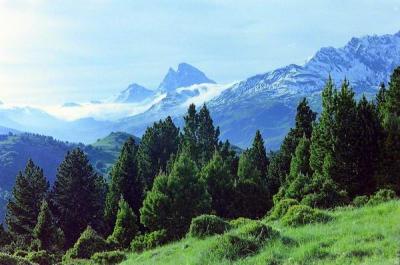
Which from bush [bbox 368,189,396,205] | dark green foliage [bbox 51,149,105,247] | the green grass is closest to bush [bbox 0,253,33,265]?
the green grass

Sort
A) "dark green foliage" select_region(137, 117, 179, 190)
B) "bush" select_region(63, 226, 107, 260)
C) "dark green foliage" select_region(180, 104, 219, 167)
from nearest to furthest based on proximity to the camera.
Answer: "bush" select_region(63, 226, 107, 260)
"dark green foliage" select_region(137, 117, 179, 190)
"dark green foliage" select_region(180, 104, 219, 167)

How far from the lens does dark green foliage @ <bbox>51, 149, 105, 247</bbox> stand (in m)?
→ 89.4

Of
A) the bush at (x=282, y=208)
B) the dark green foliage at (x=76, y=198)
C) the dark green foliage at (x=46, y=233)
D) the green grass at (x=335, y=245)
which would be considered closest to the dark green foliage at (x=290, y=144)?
the dark green foliage at (x=76, y=198)

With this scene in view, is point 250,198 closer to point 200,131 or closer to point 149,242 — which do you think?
point 149,242

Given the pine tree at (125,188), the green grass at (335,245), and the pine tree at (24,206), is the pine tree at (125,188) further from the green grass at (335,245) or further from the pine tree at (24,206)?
the green grass at (335,245)

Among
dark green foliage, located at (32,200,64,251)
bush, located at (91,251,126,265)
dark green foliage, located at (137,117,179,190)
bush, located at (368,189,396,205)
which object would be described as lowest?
dark green foliage, located at (32,200,64,251)

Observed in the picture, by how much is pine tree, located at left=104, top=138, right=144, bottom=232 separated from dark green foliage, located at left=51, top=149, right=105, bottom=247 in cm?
734

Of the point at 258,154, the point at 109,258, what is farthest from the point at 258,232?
the point at 258,154

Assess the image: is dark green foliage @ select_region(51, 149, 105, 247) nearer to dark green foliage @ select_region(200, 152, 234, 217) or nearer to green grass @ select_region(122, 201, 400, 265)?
dark green foliage @ select_region(200, 152, 234, 217)

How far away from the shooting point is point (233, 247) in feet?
61.1

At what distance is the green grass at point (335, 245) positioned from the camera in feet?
50.5

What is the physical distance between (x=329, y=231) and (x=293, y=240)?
154cm

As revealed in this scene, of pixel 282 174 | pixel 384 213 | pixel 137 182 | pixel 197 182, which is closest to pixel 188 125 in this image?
pixel 137 182

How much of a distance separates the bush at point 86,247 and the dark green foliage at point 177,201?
7.81 m
